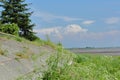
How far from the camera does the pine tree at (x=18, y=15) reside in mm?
28969

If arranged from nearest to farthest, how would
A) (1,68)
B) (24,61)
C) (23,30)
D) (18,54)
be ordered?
(1,68), (24,61), (18,54), (23,30)

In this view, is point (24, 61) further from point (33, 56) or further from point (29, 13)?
point (29, 13)

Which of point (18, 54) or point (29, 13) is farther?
point (29, 13)

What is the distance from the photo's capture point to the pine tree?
29.0 m

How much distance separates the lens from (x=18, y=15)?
29.3 m

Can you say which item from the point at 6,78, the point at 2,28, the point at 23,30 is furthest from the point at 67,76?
the point at 23,30

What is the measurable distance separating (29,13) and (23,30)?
147 centimetres

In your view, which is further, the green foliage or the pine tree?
the pine tree

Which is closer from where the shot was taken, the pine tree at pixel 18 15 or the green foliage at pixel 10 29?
the green foliage at pixel 10 29

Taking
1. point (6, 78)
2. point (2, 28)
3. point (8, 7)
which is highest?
point (8, 7)

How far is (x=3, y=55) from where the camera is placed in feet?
30.1

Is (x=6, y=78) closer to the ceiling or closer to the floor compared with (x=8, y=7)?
closer to the floor

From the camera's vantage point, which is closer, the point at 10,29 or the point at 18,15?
the point at 10,29

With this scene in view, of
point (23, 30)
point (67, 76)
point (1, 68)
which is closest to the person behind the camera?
point (67, 76)
